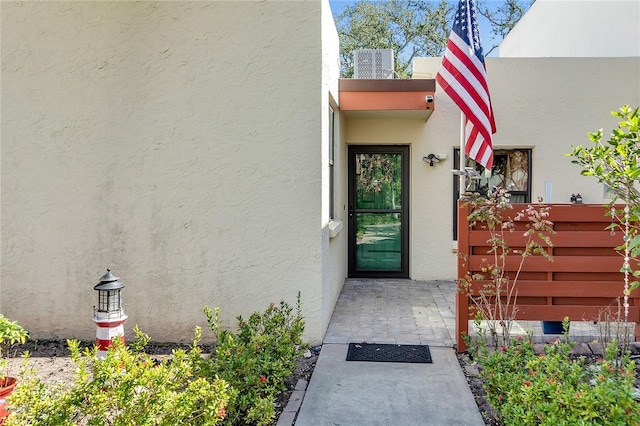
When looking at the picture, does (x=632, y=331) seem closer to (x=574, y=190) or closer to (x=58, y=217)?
(x=574, y=190)

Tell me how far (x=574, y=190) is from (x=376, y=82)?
12.3ft

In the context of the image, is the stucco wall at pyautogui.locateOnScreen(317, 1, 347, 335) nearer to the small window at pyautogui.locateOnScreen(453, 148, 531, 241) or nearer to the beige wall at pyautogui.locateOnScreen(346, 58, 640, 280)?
the beige wall at pyautogui.locateOnScreen(346, 58, 640, 280)

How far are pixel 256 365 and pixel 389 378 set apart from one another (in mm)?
1251

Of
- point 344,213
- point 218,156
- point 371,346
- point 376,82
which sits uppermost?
point 376,82

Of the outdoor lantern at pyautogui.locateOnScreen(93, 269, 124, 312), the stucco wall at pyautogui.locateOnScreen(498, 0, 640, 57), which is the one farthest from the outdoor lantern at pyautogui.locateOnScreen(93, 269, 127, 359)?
the stucco wall at pyautogui.locateOnScreen(498, 0, 640, 57)

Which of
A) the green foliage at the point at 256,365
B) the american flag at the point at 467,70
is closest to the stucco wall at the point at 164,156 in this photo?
the green foliage at the point at 256,365

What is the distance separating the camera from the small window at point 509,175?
762 centimetres

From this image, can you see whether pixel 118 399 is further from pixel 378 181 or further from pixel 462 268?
pixel 378 181

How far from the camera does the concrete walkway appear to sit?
10.6 ft

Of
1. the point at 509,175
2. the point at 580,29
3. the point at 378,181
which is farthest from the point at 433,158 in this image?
the point at 580,29

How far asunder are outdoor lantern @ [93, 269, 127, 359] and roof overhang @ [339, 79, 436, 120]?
160 inches

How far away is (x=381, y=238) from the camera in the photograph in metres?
8.07

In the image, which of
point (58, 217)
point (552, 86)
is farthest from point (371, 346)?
point (552, 86)

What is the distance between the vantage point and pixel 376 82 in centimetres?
654
